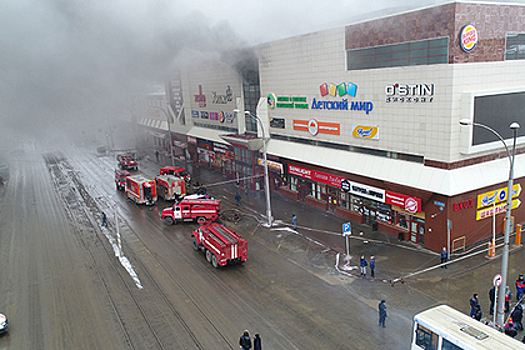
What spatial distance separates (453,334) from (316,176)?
20726 mm

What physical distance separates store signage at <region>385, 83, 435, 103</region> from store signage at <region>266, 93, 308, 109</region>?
881 centimetres

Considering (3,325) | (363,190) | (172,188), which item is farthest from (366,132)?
(3,325)

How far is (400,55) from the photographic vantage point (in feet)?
78.2

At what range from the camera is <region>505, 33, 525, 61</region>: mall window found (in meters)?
22.6

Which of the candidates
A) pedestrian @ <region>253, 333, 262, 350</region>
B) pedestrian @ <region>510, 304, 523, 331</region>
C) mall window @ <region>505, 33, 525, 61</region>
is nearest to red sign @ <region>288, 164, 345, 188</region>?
mall window @ <region>505, 33, 525, 61</region>

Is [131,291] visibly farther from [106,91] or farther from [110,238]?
[106,91]

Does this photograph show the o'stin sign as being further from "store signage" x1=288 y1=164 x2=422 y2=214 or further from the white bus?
the white bus

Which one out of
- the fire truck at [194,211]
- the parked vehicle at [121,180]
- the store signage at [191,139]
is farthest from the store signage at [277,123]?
the store signage at [191,139]

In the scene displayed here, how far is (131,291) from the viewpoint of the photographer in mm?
20703

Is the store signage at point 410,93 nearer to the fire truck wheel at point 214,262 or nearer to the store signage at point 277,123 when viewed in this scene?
the store signage at point 277,123

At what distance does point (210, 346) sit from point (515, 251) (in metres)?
18.1

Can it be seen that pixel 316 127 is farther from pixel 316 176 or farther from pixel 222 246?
pixel 222 246

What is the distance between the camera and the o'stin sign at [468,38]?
68.0 feet

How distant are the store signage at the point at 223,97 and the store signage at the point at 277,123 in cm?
912
